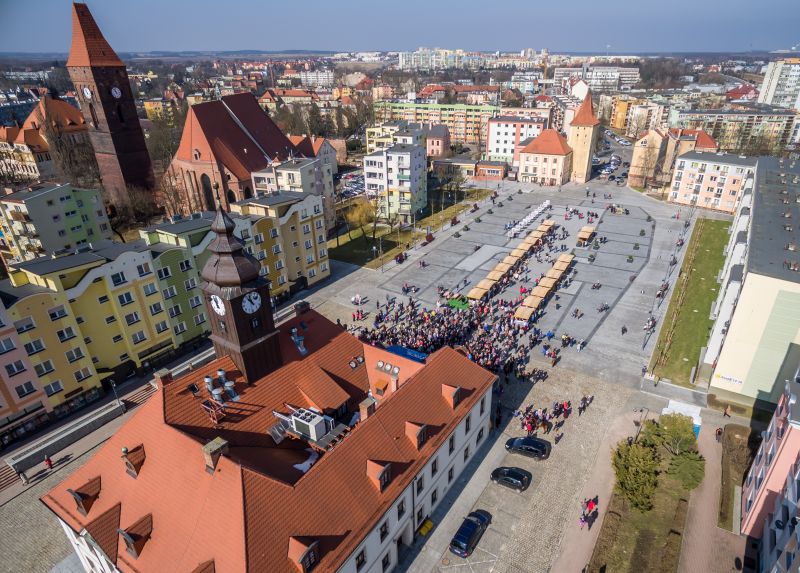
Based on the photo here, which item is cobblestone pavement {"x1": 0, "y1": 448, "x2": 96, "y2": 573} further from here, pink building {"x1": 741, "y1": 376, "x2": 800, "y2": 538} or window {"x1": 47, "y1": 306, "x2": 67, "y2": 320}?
pink building {"x1": 741, "y1": 376, "x2": 800, "y2": 538}

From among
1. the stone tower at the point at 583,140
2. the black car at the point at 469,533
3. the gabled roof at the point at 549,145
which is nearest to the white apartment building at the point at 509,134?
the gabled roof at the point at 549,145

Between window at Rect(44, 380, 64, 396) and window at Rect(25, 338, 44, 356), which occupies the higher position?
window at Rect(25, 338, 44, 356)

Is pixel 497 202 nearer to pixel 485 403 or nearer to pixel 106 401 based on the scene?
pixel 485 403

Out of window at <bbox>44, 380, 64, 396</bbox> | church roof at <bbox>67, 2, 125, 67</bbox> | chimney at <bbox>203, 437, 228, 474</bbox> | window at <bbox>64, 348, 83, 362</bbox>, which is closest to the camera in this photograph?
chimney at <bbox>203, 437, 228, 474</bbox>

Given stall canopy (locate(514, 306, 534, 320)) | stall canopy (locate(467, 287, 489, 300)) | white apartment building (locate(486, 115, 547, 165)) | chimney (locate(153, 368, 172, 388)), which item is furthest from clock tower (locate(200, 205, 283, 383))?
white apartment building (locate(486, 115, 547, 165))

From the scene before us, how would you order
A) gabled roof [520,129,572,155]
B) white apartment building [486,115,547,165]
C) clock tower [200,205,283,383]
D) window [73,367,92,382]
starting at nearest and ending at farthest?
clock tower [200,205,283,383], window [73,367,92,382], gabled roof [520,129,572,155], white apartment building [486,115,547,165]

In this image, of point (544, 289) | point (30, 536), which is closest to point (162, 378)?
point (30, 536)

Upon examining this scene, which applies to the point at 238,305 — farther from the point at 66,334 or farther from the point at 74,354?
the point at 74,354
